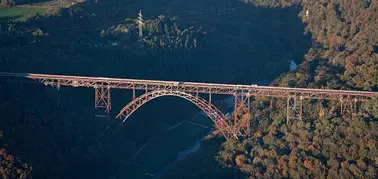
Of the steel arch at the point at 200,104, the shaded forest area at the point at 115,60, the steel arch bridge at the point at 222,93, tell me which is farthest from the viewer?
the steel arch at the point at 200,104

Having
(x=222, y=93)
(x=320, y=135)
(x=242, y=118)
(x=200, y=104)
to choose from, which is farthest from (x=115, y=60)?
(x=320, y=135)

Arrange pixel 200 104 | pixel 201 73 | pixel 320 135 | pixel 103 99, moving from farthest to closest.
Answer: pixel 201 73 < pixel 103 99 < pixel 200 104 < pixel 320 135

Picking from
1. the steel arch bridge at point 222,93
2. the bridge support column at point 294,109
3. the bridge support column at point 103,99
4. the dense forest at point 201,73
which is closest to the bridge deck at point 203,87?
the steel arch bridge at point 222,93

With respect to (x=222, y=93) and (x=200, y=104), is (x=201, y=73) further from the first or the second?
(x=222, y=93)

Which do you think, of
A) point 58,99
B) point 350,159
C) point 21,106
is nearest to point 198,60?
point 58,99

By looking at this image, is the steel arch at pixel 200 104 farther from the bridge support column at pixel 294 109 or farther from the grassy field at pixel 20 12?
the grassy field at pixel 20 12

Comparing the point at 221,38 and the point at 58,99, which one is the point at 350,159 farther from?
the point at 221,38

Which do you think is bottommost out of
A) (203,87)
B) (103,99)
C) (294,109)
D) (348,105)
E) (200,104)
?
(294,109)
